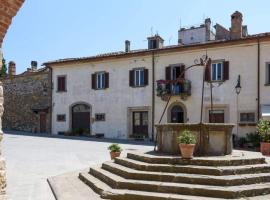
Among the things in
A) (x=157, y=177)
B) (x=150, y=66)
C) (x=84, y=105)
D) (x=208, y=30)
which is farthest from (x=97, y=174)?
(x=208, y=30)

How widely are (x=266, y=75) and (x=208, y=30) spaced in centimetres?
1077

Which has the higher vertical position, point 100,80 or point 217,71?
point 217,71

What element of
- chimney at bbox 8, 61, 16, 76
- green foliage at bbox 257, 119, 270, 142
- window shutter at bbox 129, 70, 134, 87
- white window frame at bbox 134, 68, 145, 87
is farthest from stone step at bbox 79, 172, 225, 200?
chimney at bbox 8, 61, 16, 76

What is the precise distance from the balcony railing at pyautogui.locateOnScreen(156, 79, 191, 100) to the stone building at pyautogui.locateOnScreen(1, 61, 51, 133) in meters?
10.2

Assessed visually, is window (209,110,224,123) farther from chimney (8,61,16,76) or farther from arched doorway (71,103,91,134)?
chimney (8,61,16,76)

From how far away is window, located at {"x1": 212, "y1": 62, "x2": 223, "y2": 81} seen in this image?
22748mm

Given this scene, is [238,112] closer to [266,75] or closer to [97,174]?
[266,75]

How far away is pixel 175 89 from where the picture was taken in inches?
939

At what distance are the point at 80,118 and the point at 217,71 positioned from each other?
36.1 ft

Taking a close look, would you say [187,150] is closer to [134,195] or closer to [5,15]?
[134,195]

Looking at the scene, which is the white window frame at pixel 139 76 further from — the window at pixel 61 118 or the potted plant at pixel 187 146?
the potted plant at pixel 187 146

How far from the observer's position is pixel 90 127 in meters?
27.3

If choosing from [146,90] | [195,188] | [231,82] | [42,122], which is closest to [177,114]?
[146,90]

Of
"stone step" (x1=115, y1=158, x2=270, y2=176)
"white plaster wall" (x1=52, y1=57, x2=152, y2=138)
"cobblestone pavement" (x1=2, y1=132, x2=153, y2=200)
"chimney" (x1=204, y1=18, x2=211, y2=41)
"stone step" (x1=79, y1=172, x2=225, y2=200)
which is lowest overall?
"cobblestone pavement" (x1=2, y1=132, x2=153, y2=200)
